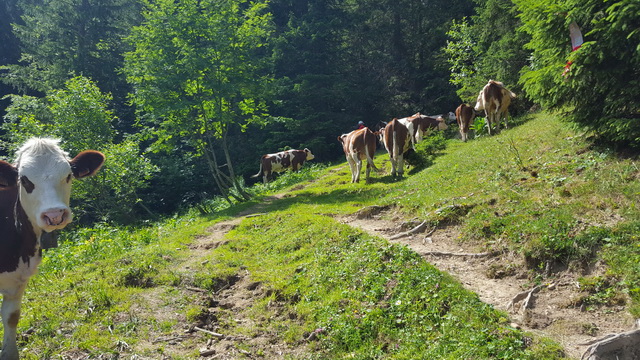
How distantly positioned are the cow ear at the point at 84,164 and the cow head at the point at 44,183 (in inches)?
4.2

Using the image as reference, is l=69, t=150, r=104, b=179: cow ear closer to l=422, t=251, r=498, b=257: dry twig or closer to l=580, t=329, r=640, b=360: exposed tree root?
l=422, t=251, r=498, b=257: dry twig

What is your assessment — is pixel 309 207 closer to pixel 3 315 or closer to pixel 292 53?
pixel 3 315

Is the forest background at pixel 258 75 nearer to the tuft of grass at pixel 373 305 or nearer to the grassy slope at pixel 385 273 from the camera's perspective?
the grassy slope at pixel 385 273

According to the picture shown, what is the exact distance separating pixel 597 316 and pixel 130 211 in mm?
22186

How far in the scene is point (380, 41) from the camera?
132 ft

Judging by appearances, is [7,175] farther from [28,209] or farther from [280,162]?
[280,162]

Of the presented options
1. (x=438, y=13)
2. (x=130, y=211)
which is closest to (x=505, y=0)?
(x=438, y=13)

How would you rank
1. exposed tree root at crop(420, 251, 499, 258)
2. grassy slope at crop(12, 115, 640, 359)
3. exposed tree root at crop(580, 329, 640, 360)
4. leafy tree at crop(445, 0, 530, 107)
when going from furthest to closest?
leafy tree at crop(445, 0, 530, 107)
exposed tree root at crop(420, 251, 499, 258)
grassy slope at crop(12, 115, 640, 359)
exposed tree root at crop(580, 329, 640, 360)

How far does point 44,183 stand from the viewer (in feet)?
13.4

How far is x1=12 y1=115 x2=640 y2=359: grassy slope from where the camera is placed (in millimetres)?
4594

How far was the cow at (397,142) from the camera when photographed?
14.0 meters

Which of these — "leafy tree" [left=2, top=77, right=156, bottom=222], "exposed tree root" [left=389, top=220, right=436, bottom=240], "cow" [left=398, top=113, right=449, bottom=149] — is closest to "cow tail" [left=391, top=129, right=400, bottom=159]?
"cow" [left=398, top=113, right=449, bottom=149]

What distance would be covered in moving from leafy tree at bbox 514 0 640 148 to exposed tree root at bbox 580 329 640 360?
4.04m

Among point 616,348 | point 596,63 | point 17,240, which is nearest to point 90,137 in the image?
point 17,240
